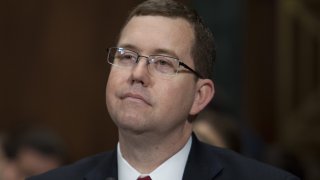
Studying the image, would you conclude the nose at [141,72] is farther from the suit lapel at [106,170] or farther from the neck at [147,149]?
the suit lapel at [106,170]

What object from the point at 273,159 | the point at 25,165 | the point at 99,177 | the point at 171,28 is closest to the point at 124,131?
the point at 99,177

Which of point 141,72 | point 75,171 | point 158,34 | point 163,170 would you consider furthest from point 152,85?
point 75,171

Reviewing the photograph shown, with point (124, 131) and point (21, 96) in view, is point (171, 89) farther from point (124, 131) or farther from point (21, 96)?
point (21, 96)

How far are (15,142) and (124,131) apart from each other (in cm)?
183

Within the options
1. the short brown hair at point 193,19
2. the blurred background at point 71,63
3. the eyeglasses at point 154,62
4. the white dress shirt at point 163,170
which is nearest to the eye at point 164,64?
the eyeglasses at point 154,62

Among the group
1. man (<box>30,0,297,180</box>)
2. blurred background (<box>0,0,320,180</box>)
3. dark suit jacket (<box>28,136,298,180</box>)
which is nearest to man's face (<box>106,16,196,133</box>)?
man (<box>30,0,297,180</box>)

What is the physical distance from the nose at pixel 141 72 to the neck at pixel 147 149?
0.57 ft

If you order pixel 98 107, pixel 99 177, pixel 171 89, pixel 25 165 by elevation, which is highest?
pixel 171 89

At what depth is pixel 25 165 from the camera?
430 cm

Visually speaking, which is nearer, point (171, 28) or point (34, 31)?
point (171, 28)

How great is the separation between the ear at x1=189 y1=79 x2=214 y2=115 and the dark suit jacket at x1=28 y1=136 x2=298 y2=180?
10 centimetres

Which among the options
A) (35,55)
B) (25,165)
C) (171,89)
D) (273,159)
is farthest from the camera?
(35,55)

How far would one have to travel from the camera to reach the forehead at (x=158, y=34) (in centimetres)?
270

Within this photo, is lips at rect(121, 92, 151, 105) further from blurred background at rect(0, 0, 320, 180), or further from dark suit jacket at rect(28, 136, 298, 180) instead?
blurred background at rect(0, 0, 320, 180)
